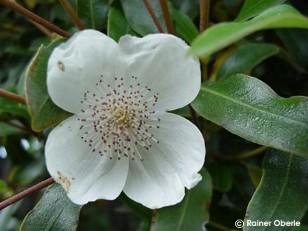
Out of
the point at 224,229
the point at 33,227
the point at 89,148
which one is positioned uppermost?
the point at 89,148

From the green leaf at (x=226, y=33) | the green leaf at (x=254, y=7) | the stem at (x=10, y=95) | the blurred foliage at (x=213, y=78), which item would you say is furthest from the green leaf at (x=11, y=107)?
the green leaf at (x=226, y=33)

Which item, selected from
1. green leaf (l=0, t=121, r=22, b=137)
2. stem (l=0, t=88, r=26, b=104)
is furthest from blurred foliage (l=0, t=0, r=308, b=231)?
stem (l=0, t=88, r=26, b=104)

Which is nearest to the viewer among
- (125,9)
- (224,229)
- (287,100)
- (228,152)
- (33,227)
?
(287,100)

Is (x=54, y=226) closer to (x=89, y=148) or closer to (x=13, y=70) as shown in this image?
(x=89, y=148)

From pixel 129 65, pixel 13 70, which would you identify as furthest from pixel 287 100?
pixel 13 70

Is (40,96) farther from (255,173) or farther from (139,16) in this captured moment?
(255,173)

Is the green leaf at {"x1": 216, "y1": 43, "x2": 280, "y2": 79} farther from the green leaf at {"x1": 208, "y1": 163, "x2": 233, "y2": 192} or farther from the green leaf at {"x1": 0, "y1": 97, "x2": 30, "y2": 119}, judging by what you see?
the green leaf at {"x1": 0, "y1": 97, "x2": 30, "y2": 119}

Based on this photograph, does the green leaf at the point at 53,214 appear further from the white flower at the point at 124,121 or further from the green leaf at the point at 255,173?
the green leaf at the point at 255,173
